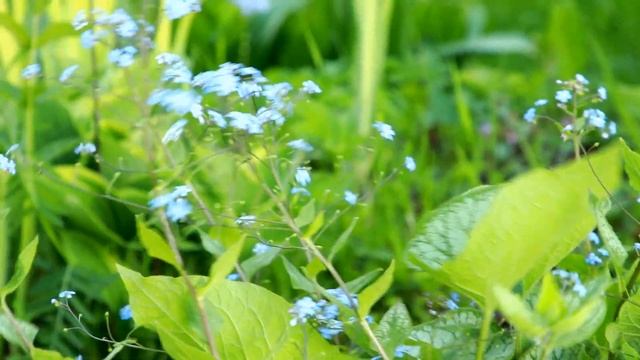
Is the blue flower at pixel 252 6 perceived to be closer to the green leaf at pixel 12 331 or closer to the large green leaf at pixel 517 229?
the green leaf at pixel 12 331

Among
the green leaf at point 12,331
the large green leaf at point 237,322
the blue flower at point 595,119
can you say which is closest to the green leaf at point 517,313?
the large green leaf at point 237,322

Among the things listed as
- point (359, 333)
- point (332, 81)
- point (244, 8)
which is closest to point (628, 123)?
point (332, 81)

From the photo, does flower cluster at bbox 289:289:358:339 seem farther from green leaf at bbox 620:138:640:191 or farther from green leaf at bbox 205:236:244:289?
green leaf at bbox 620:138:640:191

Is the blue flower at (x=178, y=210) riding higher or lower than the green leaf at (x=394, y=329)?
higher

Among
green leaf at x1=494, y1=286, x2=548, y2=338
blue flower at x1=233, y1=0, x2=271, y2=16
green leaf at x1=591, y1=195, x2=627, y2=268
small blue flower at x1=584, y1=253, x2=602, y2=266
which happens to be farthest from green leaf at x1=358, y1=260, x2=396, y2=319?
blue flower at x1=233, y1=0, x2=271, y2=16

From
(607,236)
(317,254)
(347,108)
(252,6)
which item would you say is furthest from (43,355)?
(252,6)

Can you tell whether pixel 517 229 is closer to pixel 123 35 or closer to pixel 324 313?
pixel 324 313
